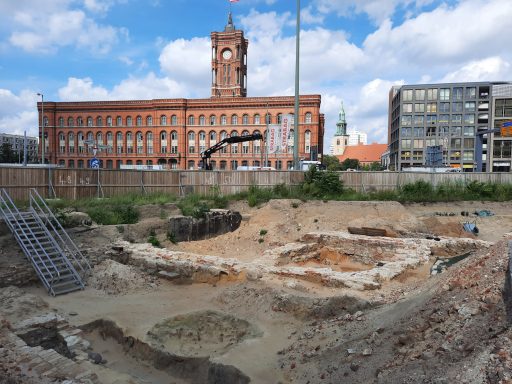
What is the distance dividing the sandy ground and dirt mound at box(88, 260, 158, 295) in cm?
3

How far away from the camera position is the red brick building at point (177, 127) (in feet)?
203

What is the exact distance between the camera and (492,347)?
4.17m

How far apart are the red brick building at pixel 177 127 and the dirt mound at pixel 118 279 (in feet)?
165

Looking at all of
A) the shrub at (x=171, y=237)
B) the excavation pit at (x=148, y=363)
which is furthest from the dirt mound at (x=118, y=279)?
the shrub at (x=171, y=237)

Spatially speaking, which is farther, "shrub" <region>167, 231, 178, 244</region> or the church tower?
the church tower

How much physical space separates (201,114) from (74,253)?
54.2 meters

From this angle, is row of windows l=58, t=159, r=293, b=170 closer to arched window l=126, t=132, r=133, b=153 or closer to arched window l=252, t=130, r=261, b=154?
arched window l=252, t=130, r=261, b=154

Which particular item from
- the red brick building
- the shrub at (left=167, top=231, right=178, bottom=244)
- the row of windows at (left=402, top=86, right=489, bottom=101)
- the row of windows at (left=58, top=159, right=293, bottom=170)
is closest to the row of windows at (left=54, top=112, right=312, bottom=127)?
the red brick building

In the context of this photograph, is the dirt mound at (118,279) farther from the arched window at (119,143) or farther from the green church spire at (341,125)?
the green church spire at (341,125)

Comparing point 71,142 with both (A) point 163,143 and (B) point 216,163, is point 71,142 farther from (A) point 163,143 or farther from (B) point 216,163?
(B) point 216,163

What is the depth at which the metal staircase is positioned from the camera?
11.3 meters

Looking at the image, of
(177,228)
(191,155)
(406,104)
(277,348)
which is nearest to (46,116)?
(191,155)

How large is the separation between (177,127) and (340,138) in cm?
10177

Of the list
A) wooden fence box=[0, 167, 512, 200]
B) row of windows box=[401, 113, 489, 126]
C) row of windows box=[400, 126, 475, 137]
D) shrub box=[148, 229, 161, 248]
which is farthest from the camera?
row of windows box=[400, 126, 475, 137]
